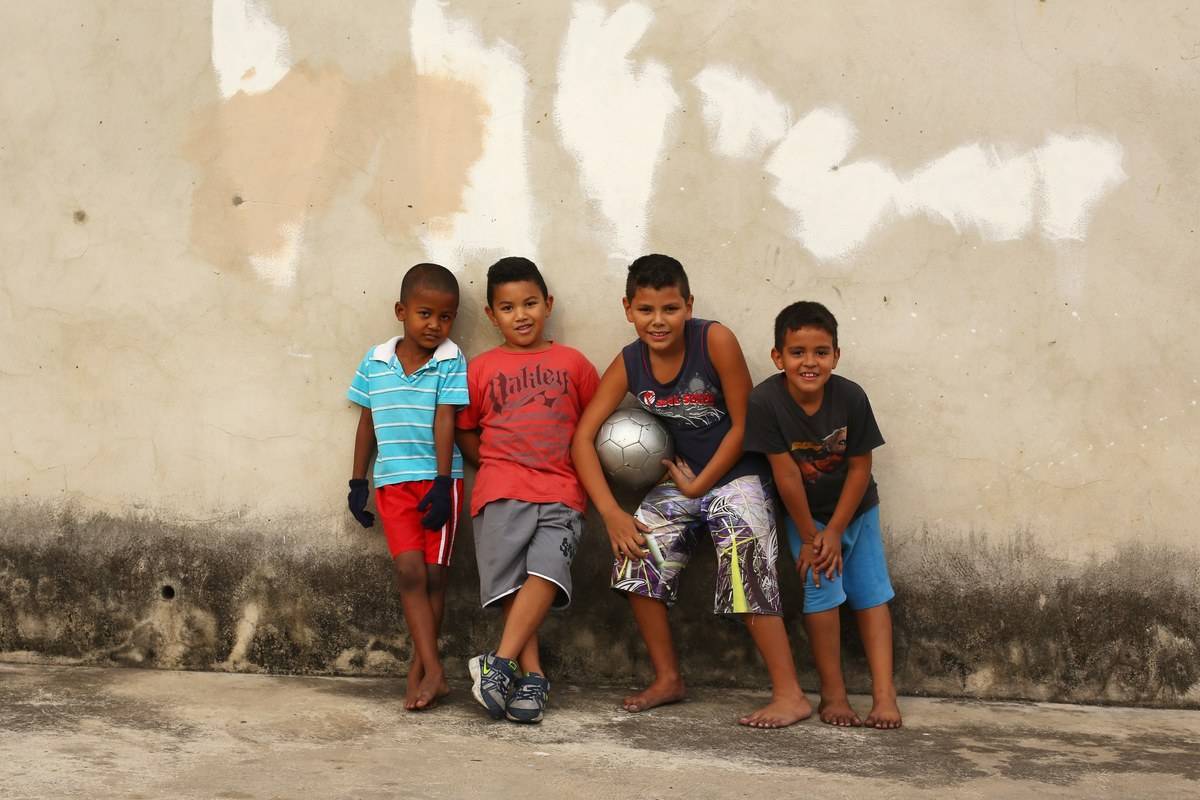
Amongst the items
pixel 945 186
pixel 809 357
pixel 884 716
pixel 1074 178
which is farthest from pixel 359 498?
pixel 1074 178

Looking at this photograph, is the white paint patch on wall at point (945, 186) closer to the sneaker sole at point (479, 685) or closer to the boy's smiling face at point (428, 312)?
the boy's smiling face at point (428, 312)

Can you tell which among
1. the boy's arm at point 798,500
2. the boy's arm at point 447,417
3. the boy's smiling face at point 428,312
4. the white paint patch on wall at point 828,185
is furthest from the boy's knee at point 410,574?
the white paint patch on wall at point 828,185

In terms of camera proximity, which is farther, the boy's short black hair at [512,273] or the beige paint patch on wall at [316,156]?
the beige paint patch on wall at [316,156]

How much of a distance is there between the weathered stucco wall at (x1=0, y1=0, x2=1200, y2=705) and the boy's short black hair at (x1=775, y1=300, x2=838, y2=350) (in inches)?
9.8

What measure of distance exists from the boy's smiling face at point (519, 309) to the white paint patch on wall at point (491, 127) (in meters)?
0.19

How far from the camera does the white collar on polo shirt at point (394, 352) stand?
391cm

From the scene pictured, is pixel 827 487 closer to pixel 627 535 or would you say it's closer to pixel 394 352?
pixel 627 535

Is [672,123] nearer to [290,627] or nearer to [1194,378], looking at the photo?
[1194,378]

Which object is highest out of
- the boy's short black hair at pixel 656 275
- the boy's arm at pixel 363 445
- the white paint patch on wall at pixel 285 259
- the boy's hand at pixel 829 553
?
the white paint patch on wall at pixel 285 259

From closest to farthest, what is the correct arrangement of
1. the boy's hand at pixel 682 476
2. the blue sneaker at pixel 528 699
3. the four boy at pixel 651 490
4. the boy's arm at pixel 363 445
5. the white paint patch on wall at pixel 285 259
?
the blue sneaker at pixel 528 699, the four boy at pixel 651 490, the boy's hand at pixel 682 476, the boy's arm at pixel 363 445, the white paint patch on wall at pixel 285 259

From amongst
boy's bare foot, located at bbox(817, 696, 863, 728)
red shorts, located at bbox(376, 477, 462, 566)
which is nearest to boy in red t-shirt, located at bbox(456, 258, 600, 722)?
red shorts, located at bbox(376, 477, 462, 566)

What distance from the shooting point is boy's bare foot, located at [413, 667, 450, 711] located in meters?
3.60

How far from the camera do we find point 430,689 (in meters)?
3.64

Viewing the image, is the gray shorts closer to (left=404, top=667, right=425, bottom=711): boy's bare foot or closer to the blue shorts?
(left=404, top=667, right=425, bottom=711): boy's bare foot
